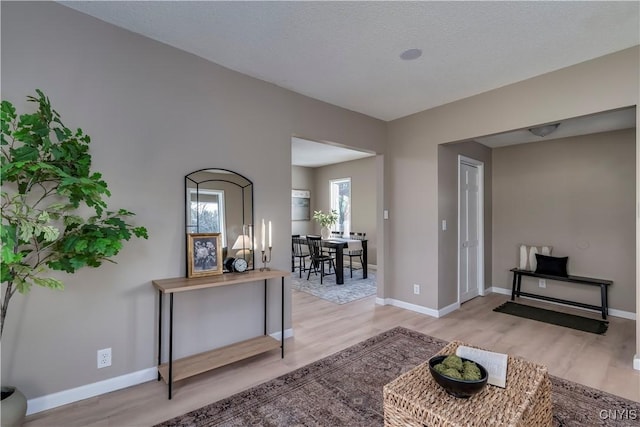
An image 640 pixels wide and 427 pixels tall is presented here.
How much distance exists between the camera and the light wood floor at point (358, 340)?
2031 mm

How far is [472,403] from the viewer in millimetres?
1437

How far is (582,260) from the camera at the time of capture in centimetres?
425

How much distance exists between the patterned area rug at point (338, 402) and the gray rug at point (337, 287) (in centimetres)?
196

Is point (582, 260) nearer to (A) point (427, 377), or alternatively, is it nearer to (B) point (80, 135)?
(A) point (427, 377)

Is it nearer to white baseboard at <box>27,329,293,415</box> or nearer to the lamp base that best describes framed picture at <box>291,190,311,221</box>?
the lamp base

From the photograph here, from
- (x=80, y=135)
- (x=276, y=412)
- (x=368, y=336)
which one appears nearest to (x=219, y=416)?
(x=276, y=412)

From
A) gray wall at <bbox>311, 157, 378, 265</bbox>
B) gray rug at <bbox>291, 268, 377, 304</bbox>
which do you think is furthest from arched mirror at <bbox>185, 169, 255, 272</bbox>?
gray wall at <bbox>311, 157, 378, 265</bbox>

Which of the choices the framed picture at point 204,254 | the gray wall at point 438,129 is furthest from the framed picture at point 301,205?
the framed picture at point 204,254

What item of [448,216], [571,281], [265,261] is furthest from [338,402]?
[571,281]

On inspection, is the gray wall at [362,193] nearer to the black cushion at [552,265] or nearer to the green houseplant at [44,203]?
the black cushion at [552,265]

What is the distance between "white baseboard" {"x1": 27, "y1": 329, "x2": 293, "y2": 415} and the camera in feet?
6.47

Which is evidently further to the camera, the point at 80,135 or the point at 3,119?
the point at 80,135

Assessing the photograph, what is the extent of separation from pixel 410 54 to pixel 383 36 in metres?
0.39

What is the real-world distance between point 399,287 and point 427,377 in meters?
2.72
